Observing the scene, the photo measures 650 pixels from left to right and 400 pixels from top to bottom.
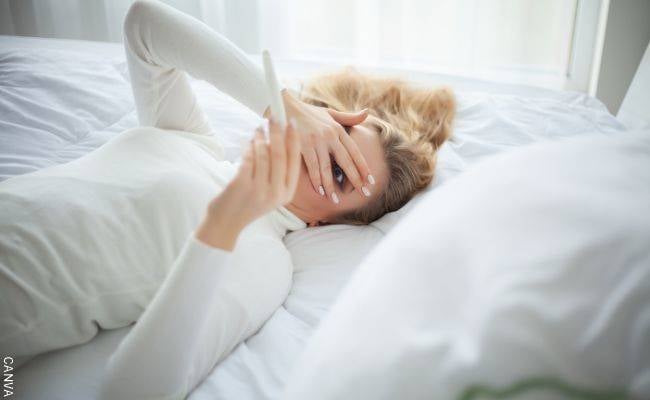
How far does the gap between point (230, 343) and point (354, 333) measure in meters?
0.36

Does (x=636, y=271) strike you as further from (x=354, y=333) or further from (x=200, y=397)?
(x=200, y=397)

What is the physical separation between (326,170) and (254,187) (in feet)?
1.05

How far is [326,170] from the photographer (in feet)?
2.55

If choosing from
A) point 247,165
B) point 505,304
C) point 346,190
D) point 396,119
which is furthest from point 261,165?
point 396,119

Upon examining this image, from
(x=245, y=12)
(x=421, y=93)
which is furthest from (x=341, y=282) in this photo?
(x=245, y=12)

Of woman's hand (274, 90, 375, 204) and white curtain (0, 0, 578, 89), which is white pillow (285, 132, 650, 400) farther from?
white curtain (0, 0, 578, 89)

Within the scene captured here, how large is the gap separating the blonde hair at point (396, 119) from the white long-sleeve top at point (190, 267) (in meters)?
0.18

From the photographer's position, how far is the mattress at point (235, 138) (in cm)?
58

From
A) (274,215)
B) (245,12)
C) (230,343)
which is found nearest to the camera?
(230,343)

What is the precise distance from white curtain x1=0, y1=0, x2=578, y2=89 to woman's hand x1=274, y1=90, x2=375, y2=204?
1.06 metres

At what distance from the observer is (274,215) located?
33.8 inches

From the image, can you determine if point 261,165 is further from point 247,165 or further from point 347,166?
point 347,166

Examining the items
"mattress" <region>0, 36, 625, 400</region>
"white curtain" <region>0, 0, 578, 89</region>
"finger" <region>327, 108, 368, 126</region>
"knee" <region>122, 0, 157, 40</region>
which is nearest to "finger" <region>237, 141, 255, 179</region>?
"mattress" <region>0, 36, 625, 400</region>

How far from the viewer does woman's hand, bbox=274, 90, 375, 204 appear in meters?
0.77
